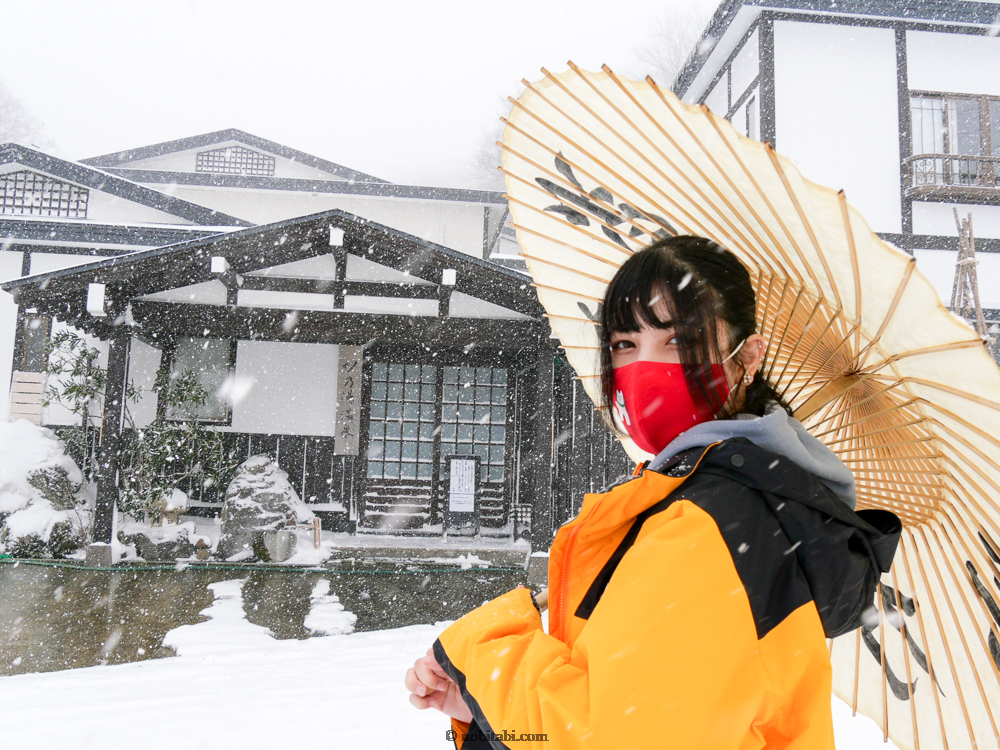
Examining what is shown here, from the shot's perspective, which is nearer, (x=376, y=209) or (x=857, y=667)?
(x=857, y=667)

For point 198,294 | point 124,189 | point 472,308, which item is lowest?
point 472,308

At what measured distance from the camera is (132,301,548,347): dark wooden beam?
323 inches

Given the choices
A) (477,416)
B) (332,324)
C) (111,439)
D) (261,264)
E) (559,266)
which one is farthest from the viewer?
(477,416)

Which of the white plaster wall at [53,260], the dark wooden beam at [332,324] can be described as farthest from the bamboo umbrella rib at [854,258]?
the white plaster wall at [53,260]

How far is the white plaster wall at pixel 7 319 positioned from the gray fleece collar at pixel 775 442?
13240 mm

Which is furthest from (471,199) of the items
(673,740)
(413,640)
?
(673,740)

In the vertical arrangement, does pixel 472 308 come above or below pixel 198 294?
below

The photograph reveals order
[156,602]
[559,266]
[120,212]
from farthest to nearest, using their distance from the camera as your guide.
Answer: [120,212], [156,602], [559,266]

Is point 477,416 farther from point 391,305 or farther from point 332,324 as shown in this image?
point 332,324

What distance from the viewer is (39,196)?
11.8 m

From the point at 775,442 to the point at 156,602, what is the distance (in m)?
6.80

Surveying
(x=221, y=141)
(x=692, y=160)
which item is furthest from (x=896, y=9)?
(x=221, y=141)

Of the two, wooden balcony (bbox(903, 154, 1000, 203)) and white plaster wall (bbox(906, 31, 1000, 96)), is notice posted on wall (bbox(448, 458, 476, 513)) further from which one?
white plaster wall (bbox(906, 31, 1000, 96))

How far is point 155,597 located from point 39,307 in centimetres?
396
